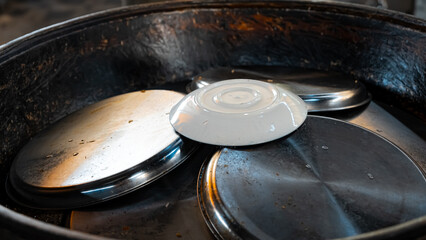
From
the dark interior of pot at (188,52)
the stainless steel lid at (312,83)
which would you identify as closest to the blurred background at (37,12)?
the dark interior of pot at (188,52)

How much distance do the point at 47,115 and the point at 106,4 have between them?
406 centimetres

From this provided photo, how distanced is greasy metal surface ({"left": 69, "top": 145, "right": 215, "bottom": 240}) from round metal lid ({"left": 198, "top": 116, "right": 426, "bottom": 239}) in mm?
46

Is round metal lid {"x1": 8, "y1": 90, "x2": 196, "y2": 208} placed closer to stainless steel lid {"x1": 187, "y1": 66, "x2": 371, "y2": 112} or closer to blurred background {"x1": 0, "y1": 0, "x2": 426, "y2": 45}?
stainless steel lid {"x1": 187, "y1": 66, "x2": 371, "y2": 112}

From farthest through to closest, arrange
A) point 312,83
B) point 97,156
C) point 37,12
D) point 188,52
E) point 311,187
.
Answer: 1. point 37,12
2. point 188,52
3. point 312,83
4. point 97,156
5. point 311,187

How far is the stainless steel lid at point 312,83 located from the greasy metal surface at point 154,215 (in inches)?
19.1

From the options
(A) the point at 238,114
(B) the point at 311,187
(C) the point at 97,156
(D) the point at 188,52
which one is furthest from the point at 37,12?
(B) the point at 311,187

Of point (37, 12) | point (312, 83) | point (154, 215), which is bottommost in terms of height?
point (37, 12)

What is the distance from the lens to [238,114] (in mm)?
1130

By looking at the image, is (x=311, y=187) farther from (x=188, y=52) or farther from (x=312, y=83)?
(x=188, y=52)

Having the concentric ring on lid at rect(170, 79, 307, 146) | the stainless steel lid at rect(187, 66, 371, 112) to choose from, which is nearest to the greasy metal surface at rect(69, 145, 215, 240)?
the concentric ring on lid at rect(170, 79, 307, 146)

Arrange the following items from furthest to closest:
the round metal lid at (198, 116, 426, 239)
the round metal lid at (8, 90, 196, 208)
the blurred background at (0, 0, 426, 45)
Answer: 1. the blurred background at (0, 0, 426, 45)
2. the round metal lid at (8, 90, 196, 208)
3. the round metal lid at (198, 116, 426, 239)

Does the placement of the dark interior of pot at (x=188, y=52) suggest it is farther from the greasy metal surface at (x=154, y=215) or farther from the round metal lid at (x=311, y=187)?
the greasy metal surface at (x=154, y=215)

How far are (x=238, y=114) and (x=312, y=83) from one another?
410 mm

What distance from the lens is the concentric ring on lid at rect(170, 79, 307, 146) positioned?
109cm
